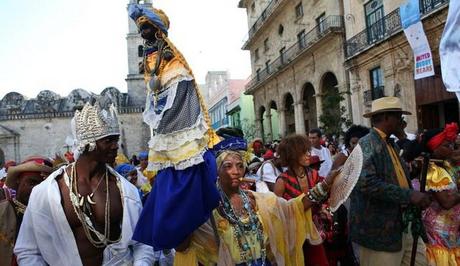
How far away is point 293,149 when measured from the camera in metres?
4.17

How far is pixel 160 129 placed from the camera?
2324 millimetres

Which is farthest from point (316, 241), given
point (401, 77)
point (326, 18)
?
point (326, 18)

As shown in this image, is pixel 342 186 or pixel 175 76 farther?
pixel 342 186

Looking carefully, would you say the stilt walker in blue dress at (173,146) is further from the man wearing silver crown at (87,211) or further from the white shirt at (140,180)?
the white shirt at (140,180)

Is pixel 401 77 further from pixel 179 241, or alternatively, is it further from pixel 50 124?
pixel 50 124

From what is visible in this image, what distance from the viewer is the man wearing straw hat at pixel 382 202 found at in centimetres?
336

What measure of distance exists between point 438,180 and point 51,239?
318 centimetres

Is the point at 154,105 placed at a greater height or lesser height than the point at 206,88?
lesser

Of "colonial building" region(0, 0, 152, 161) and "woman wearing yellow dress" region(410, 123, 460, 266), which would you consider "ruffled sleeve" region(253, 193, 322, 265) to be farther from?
"colonial building" region(0, 0, 152, 161)

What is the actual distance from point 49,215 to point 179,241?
0.85m

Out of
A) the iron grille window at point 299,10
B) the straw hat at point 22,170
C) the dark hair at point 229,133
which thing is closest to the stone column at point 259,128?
the iron grille window at point 299,10

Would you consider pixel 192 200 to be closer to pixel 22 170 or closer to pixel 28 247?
pixel 28 247

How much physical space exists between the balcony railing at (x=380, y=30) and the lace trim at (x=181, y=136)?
13052 millimetres

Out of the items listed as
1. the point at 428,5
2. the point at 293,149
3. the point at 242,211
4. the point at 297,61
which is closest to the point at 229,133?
the point at 242,211
